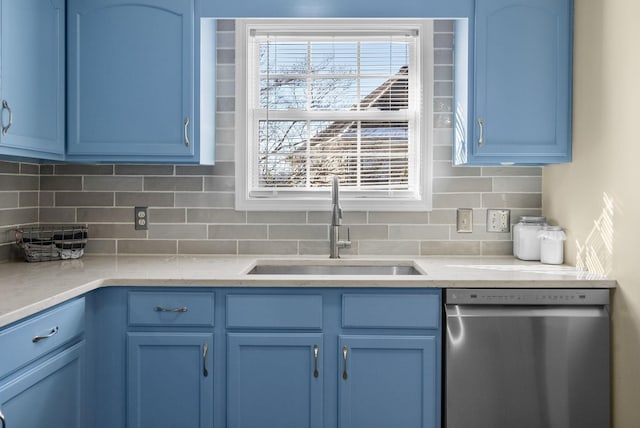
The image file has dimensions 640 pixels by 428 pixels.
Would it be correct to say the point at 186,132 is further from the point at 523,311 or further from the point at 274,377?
the point at 523,311

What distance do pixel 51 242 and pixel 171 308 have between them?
0.87m

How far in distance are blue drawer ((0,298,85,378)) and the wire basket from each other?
2.34 feet

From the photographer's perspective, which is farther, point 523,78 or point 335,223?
point 335,223

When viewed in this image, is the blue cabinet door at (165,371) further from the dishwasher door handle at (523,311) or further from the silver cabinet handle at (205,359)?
the dishwasher door handle at (523,311)

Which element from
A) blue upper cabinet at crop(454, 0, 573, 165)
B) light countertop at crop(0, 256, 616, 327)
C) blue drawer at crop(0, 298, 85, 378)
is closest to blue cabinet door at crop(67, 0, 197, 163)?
light countertop at crop(0, 256, 616, 327)

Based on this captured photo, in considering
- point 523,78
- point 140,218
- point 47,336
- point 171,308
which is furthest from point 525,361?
point 140,218

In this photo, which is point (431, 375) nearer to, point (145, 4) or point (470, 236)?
point (470, 236)

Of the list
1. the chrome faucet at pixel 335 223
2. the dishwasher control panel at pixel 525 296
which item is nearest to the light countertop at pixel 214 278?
the dishwasher control panel at pixel 525 296

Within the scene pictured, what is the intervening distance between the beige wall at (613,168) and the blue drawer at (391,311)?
2.32 ft

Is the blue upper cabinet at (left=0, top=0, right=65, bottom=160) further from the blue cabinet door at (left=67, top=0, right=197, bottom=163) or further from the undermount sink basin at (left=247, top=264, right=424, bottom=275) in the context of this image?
the undermount sink basin at (left=247, top=264, right=424, bottom=275)

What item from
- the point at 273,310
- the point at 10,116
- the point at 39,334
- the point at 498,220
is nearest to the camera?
the point at 39,334

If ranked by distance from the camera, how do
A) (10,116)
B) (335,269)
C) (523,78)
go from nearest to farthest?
1. (10,116)
2. (523,78)
3. (335,269)

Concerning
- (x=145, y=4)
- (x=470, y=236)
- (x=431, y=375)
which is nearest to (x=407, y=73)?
(x=470, y=236)

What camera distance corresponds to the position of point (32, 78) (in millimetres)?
2311
